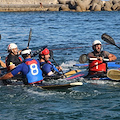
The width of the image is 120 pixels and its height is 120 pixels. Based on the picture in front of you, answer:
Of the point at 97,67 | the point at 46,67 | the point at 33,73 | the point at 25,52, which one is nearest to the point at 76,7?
the point at 97,67

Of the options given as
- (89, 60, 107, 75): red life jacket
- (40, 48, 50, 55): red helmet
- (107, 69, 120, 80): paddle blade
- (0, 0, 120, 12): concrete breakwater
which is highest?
(0, 0, 120, 12): concrete breakwater

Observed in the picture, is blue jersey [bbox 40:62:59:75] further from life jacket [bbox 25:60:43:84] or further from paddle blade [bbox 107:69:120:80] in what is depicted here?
paddle blade [bbox 107:69:120:80]

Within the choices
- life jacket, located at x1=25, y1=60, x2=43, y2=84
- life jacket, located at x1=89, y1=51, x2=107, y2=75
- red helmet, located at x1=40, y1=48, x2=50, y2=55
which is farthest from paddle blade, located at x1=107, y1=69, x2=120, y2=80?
life jacket, located at x1=25, y1=60, x2=43, y2=84

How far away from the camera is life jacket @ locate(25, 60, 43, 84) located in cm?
1246

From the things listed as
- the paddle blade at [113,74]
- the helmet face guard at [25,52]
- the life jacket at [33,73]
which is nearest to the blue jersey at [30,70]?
the life jacket at [33,73]

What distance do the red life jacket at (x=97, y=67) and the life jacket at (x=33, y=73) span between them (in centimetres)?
249

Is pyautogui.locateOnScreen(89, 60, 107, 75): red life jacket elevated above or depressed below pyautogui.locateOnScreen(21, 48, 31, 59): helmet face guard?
below

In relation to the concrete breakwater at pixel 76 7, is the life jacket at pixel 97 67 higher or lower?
lower

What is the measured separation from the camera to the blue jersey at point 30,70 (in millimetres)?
12422

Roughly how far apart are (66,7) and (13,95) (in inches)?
2784

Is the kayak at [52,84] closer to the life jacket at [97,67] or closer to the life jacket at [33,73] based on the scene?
the life jacket at [33,73]

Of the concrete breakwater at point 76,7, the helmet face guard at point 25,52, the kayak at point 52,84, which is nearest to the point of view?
the kayak at point 52,84

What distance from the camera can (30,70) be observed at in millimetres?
12523

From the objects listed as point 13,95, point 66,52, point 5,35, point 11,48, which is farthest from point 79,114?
point 5,35
